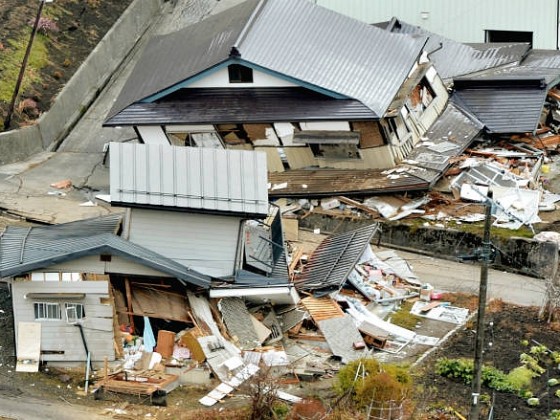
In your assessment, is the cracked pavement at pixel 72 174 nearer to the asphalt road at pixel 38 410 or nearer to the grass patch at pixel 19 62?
the grass patch at pixel 19 62

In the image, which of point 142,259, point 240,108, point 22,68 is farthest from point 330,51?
point 142,259

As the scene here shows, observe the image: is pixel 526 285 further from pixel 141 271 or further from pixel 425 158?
pixel 141 271

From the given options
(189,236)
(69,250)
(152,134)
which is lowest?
(69,250)

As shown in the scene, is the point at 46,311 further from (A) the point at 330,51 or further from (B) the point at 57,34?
(B) the point at 57,34

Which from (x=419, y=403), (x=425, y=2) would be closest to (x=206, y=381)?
(x=419, y=403)

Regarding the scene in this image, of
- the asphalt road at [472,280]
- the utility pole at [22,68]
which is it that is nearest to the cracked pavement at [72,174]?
the utility pole at [22,68]

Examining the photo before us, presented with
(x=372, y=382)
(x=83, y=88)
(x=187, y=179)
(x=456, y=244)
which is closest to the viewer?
(x=372, y=382)

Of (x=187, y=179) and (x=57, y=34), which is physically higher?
(x=57, y=34)
